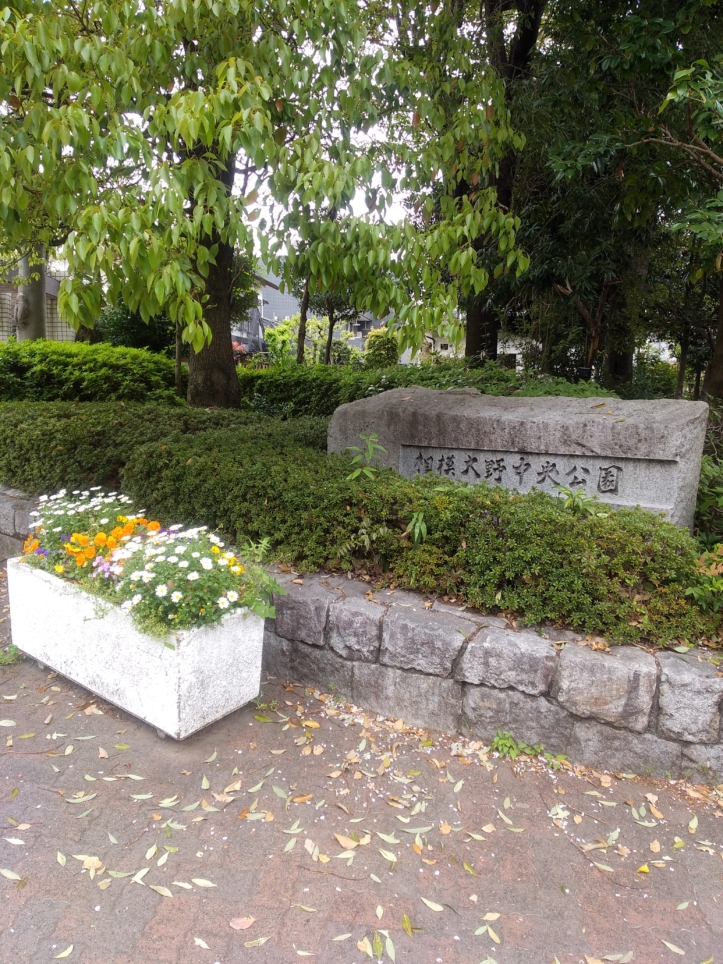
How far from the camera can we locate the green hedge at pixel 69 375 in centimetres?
893

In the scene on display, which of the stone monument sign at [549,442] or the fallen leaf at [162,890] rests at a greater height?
the stone monument sign at [549,442]

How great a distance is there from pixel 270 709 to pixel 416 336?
2.26 metres

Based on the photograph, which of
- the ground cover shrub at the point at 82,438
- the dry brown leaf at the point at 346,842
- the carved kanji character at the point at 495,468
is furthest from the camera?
the ground cover shrub at the point at 82,438

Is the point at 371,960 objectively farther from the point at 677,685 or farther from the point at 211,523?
the point at 211,523

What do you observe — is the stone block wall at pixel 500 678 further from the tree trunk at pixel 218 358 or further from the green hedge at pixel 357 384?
the tree trunk at pixel 218 358

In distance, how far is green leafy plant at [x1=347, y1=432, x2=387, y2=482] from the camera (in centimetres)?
384

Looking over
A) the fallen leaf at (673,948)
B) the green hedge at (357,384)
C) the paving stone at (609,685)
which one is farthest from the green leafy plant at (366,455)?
the fallen leaf at (673,948)

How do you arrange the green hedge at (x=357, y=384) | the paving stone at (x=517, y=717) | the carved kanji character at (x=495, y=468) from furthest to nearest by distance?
the green hedge at (x=357, y=384), the carved kanji character at (x=495, y=468), the paving stone at (x=517, y=717)

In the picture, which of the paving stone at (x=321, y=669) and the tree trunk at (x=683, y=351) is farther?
the tree trunk at (x=683, y=351)

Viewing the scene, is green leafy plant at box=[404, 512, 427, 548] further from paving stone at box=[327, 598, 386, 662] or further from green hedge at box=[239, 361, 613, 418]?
green hedge at box=[239, 361, 613, 418]

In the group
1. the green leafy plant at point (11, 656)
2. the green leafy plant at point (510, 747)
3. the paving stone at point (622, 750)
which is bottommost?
the green leafy plant at point (11, 656)

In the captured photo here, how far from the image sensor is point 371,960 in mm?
1920

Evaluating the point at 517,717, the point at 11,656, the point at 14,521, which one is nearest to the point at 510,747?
the point at 517,717

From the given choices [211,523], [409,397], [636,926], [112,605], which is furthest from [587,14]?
[636,926]
